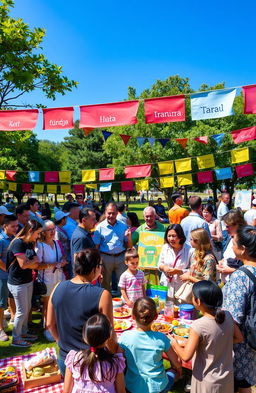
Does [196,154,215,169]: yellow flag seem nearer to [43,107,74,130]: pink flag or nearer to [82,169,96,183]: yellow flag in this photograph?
[82,169,96,183]: yellow flag

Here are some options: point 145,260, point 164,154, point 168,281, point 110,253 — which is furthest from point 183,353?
point 164,154

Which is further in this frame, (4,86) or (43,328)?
(4,86)

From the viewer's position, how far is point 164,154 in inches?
818

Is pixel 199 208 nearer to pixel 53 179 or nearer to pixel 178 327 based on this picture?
pixel 178 327

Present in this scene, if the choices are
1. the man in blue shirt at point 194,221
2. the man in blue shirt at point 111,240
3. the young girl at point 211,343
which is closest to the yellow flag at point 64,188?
the man in blue shirt at point 111,240

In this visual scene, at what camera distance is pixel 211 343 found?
2064mm

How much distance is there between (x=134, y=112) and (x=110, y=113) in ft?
1.75

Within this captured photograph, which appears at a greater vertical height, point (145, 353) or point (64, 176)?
point (64, 176)

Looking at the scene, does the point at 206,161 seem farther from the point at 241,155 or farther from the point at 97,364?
the point at 97,364

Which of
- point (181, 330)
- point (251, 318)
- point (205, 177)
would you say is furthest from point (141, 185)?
point (251, 318)

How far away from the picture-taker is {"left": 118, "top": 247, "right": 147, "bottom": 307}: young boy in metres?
3.64

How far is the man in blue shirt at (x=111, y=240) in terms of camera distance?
5.07 m

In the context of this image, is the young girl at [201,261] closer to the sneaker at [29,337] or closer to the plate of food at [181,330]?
the plate of food at [181,330]

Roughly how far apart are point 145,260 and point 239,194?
15.1 meters
